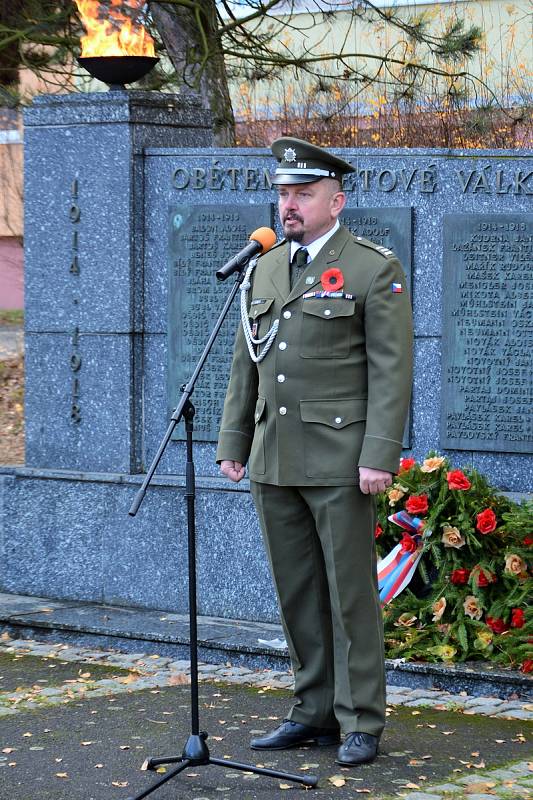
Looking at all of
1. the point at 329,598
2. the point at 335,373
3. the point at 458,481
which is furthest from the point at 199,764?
the point at 458,481

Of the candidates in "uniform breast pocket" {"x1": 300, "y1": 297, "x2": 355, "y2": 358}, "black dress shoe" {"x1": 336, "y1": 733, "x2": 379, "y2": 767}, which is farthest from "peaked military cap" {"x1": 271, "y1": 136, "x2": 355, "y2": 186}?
"black dress shoe" {"x1": 336, "y1": 733, "x2": 379, "y2": 767}

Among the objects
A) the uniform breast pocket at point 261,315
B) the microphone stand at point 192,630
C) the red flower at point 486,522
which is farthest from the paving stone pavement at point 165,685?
the uniform breast pocket at point 261,315

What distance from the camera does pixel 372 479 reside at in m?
4.89

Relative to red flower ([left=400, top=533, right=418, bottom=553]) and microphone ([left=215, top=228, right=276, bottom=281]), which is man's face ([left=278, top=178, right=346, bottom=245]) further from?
red flower ([left=400, top=533, right=418, bottom=553])

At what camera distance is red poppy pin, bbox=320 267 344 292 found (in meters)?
5.05

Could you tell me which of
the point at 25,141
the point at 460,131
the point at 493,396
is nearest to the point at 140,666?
the point at 493,396

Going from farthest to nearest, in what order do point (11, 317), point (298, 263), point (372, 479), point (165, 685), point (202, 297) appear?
point (11, 317) < point (202, 297) < point (165, 685) < point (298, 263) < point (372, 479)

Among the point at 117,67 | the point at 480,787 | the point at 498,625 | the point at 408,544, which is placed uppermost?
the point at 117,67

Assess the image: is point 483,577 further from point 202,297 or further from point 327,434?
point 202,297

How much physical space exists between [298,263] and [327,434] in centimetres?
62

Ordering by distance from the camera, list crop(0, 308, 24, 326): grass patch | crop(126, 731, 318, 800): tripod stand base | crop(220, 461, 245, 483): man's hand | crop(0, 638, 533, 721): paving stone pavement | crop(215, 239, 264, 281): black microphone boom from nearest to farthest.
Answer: crop(126, 731, 318, 800): tripod stand base → crop(215, 239, 264, 281): black microphone boom → crop(220, 461, 245, 483): man's hand → crop(0, 638, 533, 721): paving stone pavement → crop(0, 308, 24, 326): grass patch

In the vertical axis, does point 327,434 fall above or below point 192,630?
above

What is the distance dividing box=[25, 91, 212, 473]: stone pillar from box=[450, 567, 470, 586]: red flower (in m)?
2.02

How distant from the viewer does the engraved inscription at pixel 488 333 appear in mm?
6797
